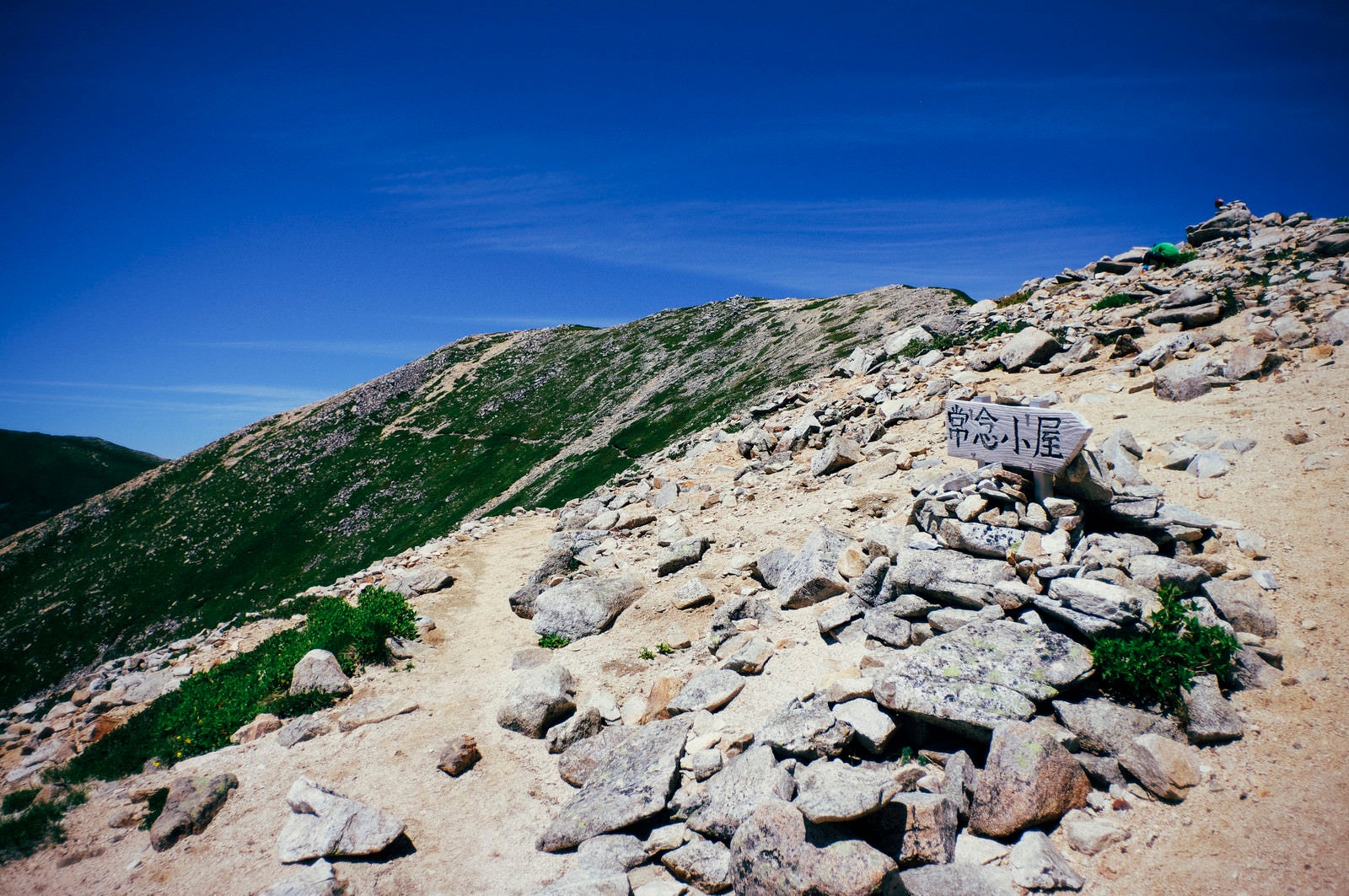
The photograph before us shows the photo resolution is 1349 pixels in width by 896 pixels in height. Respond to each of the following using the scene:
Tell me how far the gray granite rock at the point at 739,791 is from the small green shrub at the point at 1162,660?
446cm

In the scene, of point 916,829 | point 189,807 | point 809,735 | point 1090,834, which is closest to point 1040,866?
point 1090,834

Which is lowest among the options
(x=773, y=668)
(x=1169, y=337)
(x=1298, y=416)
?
(x=773, y=668)

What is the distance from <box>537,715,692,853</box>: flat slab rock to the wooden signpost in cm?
773

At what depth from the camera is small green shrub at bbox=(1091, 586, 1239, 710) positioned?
748 cm

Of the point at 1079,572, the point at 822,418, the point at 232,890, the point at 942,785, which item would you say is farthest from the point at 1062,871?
the point at 822,418

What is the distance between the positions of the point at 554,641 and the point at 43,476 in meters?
243

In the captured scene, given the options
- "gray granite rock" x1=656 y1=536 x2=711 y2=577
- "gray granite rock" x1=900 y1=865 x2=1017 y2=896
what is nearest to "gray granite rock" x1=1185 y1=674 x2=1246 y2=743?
"gray granite rock" x1=900 y1=865 x2=1017 y2=896

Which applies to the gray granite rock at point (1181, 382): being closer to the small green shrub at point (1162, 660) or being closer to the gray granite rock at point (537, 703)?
the small green shrub at point (1162, 660)

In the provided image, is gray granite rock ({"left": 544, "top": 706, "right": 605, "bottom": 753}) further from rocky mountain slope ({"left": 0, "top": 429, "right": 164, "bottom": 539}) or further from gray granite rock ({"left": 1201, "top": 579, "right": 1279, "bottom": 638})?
rocky mountain slope ({"left": 0, "top": 429, "right": 164, "bottom": 539})

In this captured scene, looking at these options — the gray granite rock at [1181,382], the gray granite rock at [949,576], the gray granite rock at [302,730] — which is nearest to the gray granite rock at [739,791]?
the gray granite rock at [949,576]

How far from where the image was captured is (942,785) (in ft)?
23.6

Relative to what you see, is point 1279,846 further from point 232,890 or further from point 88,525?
point 88,525

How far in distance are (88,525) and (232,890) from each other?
355 ft

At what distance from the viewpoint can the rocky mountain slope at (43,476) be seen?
162625mm
